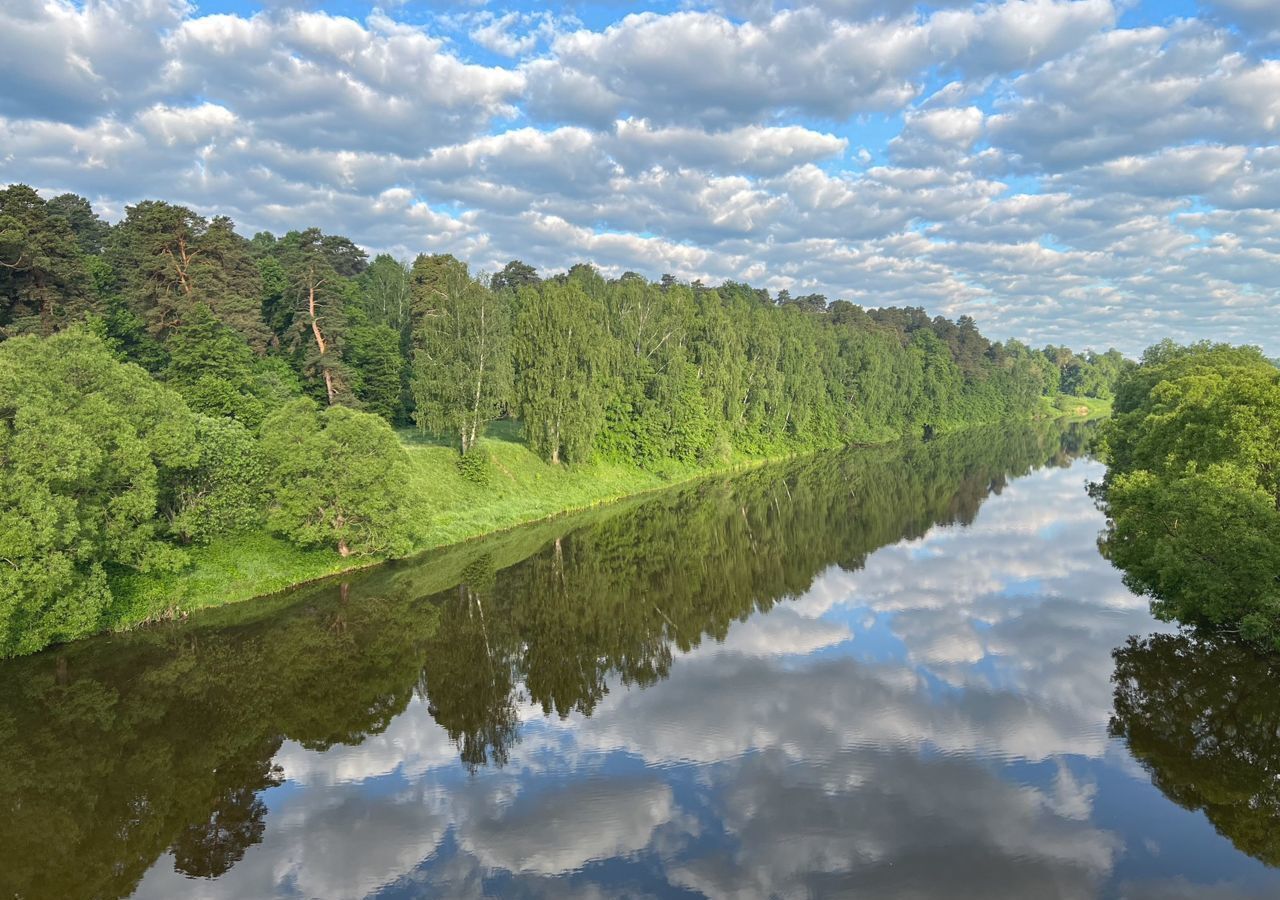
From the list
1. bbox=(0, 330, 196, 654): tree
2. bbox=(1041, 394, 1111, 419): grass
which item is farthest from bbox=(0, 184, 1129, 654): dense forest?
bbox=(1041, 394, 1111, 419): grass

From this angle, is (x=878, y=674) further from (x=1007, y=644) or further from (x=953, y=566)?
(x=953, y=566)

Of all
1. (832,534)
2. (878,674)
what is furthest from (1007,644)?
(832,534)

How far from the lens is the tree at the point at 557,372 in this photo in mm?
63500

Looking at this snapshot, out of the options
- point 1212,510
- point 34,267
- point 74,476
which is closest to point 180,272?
point 34,267

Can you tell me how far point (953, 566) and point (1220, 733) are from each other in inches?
861

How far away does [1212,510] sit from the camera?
1054 inches

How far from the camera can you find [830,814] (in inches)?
754

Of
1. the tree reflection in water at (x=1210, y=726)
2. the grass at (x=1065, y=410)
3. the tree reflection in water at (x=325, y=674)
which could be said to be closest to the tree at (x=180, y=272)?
the tree reflection in water at (x=325, y=674)

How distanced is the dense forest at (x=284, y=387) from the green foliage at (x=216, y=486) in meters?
0.11

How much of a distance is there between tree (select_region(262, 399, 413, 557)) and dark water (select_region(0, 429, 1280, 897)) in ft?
9.75

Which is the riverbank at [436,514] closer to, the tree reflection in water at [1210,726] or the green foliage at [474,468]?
the green foliage at [474,468]

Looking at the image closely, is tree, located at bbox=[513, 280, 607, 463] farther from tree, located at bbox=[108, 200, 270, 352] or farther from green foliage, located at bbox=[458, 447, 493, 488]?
tree, located at bbox=[108, 200, 270, 352]

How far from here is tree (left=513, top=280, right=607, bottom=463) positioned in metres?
63.5

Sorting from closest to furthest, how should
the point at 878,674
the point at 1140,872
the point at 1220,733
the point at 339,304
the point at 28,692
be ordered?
the point at 1140,872, the point at 1220,733, the point at 28,692, the point at 878,674, the point at 339,304
